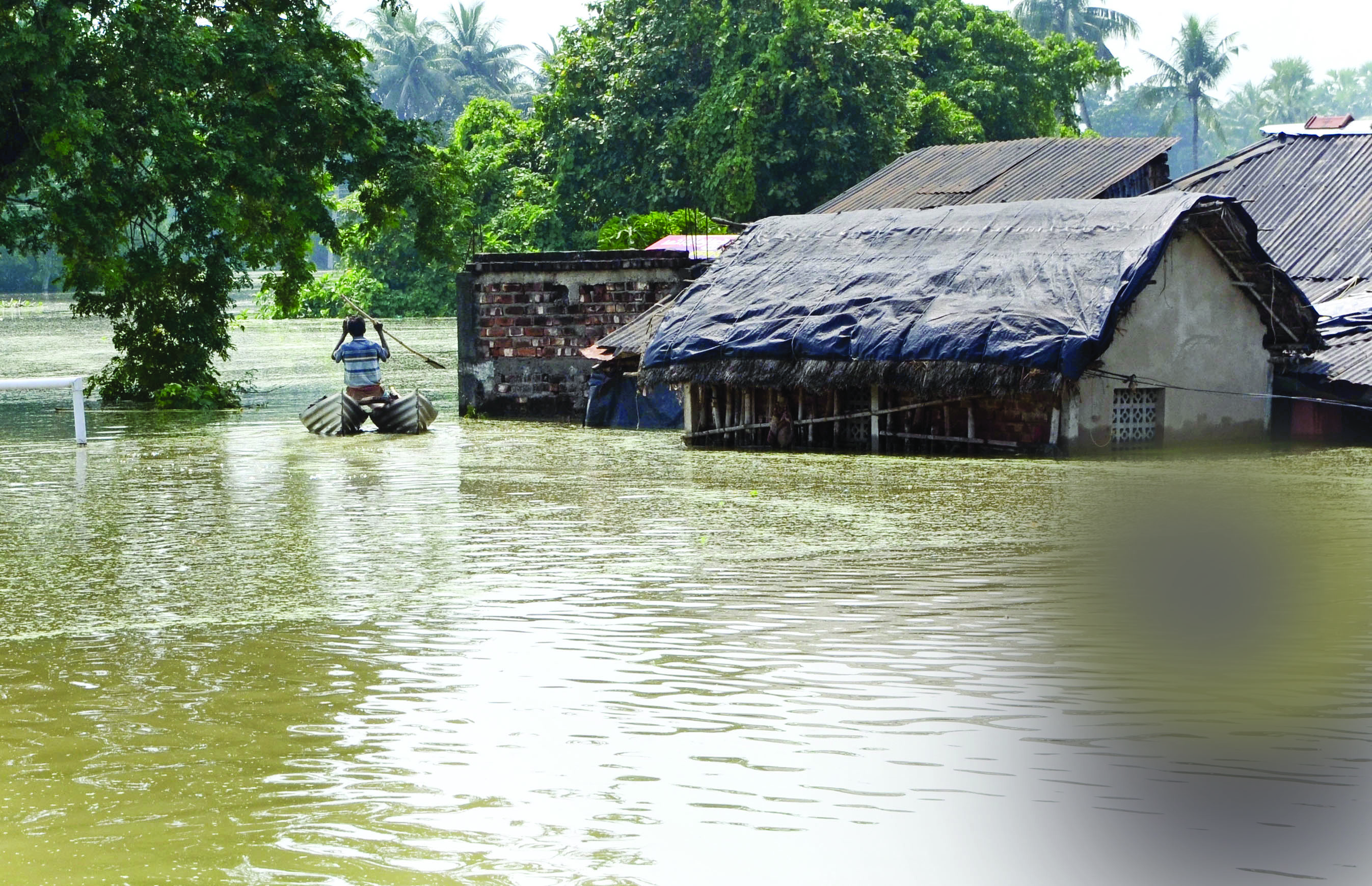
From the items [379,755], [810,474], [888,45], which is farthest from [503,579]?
[888,45]

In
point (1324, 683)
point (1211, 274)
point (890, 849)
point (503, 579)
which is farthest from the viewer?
point (1211, 274)

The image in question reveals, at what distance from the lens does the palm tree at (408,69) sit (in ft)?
257

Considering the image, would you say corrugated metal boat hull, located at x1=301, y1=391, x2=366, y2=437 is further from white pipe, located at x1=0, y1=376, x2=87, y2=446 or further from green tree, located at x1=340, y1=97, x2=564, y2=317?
green tree, located at x1=340, y1=97, x2=564, y2=317

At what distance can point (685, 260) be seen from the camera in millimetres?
22875

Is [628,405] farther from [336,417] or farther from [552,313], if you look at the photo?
[336,417]

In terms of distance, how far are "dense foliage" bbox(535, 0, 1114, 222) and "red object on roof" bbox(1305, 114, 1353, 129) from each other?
35.0ft

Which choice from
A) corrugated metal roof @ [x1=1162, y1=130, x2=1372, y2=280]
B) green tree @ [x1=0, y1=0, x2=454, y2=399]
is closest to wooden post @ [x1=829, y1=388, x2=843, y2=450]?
Answer: corrugated metal roof @ [x1=1162, y1=130, x2=1372, y2=280]

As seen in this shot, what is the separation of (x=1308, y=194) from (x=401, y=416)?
44.1ft

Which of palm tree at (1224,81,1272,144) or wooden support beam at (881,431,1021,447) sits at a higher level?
palm tree at (1224,81,1272,144)

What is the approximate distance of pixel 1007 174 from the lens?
2716cm

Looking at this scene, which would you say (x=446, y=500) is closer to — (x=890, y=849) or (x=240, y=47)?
(x=890, y=849)

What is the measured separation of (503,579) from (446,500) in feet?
14.4

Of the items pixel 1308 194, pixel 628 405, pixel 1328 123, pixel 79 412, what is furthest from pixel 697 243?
pixel 79 412

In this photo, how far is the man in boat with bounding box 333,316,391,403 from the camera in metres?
20.3
